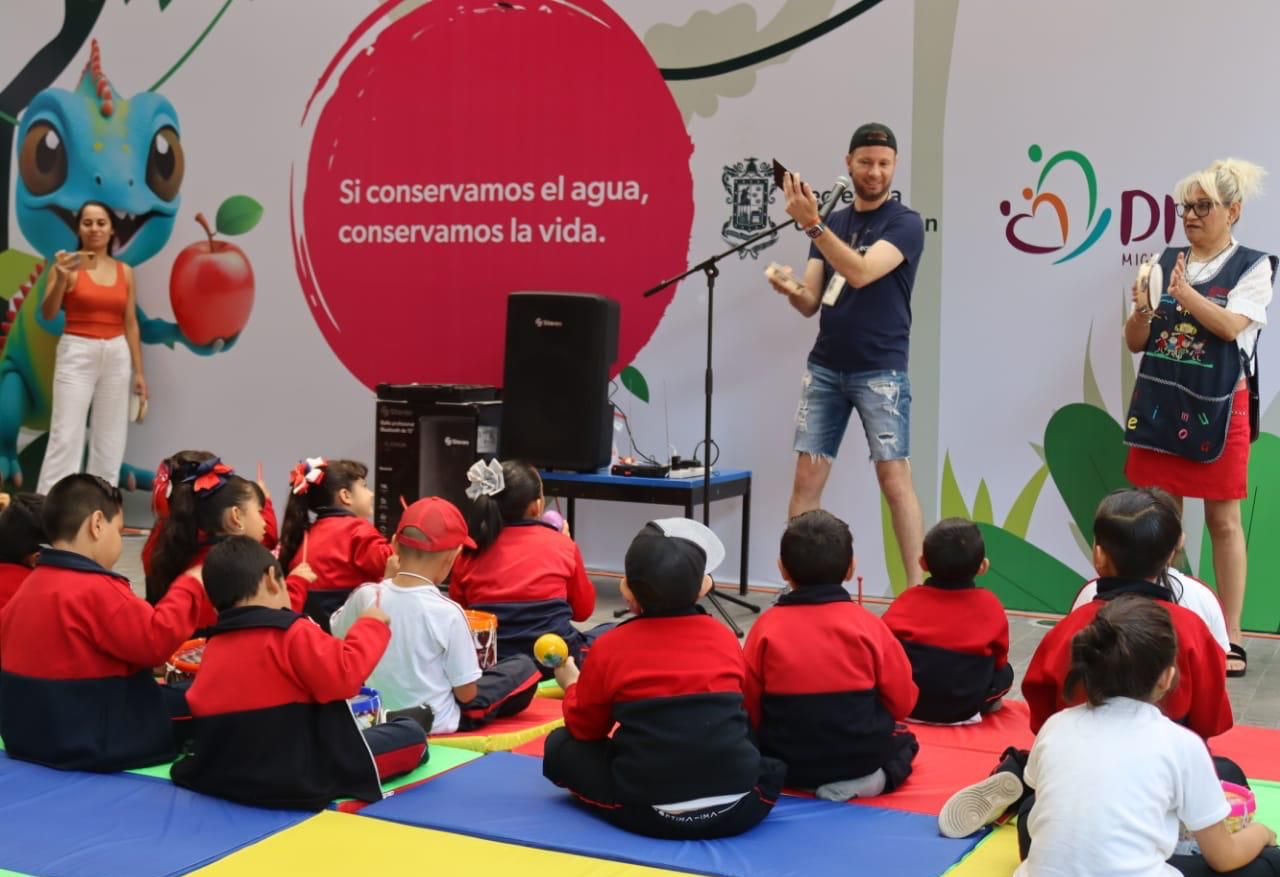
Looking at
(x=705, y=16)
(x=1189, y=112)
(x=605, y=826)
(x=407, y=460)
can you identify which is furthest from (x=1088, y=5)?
(x=605, y=826)

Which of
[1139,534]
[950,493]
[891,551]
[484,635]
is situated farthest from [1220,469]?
[484,635]

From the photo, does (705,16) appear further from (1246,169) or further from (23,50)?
(23,50)

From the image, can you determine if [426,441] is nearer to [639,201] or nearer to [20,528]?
[639,201]

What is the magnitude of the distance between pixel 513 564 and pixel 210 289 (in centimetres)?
406

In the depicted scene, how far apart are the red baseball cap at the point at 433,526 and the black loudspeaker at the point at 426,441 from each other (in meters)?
2.76

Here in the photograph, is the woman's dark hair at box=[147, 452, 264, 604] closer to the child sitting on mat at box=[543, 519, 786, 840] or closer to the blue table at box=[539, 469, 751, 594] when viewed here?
the child sitting on mat at box=[543, 519, 786, 840]

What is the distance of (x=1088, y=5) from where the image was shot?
5562mm

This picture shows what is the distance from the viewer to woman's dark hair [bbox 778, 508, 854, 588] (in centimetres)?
319

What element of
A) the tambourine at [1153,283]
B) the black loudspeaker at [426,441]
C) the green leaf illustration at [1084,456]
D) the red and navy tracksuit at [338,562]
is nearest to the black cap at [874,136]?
the tambourine at [1153,283]

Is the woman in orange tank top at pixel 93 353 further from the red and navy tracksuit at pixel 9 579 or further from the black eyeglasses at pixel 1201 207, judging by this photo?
the black eyeglasses at pixel 1201 207

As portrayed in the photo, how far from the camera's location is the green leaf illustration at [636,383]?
6547mm

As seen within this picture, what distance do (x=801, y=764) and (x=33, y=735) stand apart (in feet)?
6.16

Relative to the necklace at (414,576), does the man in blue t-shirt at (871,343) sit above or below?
above

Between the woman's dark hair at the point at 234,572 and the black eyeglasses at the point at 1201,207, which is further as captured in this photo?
the black eyeglasses at the point at 1201,207
